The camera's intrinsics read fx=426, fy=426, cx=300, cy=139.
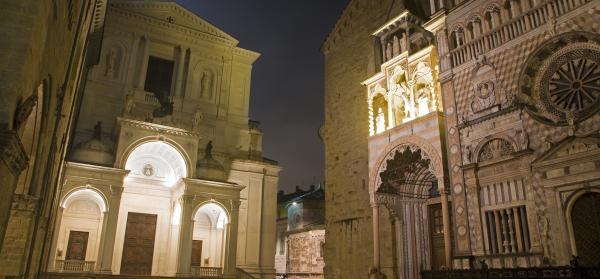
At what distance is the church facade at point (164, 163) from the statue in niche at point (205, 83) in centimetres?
8

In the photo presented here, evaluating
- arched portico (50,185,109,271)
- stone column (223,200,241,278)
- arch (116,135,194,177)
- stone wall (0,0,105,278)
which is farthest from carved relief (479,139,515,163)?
arched portico (50,185,109,271)

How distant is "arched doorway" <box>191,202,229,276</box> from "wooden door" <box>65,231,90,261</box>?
16.7ft

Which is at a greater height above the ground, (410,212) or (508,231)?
(410,212)

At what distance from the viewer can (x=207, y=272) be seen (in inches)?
799

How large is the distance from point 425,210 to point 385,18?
8.57 m

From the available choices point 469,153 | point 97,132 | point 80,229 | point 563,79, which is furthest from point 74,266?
point 563,79

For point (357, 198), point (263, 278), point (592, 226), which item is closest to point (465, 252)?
point (592, 226)

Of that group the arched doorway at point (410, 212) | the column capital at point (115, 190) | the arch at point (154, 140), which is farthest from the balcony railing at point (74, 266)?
the arched doorway at point (410, 212)

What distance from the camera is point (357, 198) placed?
58.0ft

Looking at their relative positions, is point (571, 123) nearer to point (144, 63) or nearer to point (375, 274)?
point (375, 274)

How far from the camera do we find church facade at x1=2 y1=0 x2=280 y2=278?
63.1 feet

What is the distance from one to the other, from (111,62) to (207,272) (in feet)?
42.2

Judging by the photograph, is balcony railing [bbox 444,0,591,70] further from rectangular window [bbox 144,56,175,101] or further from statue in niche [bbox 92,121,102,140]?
rectangular window [bbox 144,56,175,101]

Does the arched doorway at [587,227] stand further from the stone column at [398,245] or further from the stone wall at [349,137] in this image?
the stone wall at [349,137]
